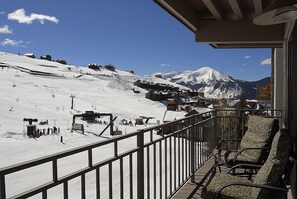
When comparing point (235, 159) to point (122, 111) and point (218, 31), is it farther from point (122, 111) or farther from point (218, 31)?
point (122, 111)

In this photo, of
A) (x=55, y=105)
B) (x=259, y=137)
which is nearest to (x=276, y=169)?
(x=259, y=137)

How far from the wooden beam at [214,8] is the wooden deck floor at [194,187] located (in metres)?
2.34

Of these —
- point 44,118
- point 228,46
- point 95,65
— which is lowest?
point 44,118

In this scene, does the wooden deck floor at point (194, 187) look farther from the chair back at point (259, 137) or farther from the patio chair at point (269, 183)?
the patio chair at point (269, 183)

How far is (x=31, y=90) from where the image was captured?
2574 inches

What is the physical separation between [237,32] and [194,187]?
2801 mm

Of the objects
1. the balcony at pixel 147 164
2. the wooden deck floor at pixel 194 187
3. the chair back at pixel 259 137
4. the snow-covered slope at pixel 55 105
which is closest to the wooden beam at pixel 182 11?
the balcony at pixel 147 164

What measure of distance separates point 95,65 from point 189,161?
129912 millimetres

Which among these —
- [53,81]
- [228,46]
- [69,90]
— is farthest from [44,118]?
[228,46]

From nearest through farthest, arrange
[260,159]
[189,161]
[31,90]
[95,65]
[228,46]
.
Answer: [260,159], [189,161], [228,46], [31,90], [95,65]

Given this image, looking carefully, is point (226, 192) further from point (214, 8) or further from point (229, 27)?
point (229, 27)

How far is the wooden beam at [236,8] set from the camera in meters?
4.35

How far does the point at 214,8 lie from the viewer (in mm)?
4719

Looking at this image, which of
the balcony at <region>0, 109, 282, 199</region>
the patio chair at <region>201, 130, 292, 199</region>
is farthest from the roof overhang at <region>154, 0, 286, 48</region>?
the patio chair at <region>201, 130, 292, 199</region>
